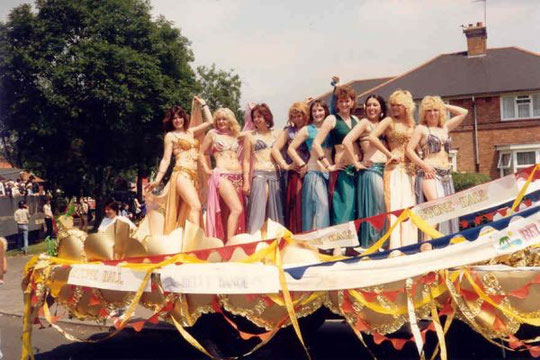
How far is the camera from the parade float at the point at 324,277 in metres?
4.59

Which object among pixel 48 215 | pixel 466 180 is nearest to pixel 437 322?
pixel 48 215

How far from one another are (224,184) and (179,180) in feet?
1.74

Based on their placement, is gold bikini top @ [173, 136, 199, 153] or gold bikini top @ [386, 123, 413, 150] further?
gold bikini top @ [173, 136, 199, 153]

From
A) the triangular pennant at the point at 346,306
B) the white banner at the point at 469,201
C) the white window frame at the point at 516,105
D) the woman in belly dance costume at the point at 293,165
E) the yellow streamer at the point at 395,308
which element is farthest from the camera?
the white window frame at the point at 516,105

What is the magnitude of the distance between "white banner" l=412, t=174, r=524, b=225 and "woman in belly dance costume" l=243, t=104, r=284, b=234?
85.1 inches

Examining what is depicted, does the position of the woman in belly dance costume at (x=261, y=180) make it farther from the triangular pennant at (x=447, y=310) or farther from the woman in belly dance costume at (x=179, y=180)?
the triangular pennant at (x=447, y=310)

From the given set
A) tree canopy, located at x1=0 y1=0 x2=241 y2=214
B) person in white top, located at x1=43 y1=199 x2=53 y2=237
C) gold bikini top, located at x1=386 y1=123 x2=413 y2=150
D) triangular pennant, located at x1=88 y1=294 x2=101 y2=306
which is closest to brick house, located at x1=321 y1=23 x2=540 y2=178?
tree canopy, located at x1=0 y1=0 x2=241 y2=214

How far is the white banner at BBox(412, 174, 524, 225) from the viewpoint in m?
5.36

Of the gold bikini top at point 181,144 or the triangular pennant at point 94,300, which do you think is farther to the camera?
the gold bikini top at point 181,144

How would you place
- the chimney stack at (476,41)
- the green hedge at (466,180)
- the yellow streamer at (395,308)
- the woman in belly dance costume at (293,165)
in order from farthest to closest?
the chimney stack at (476,41)
the green hedge at (466,180)
the woman in belly dance costume at (293,165)
the yellow streamer at (395,308)

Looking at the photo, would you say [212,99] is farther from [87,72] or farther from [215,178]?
[215,178]

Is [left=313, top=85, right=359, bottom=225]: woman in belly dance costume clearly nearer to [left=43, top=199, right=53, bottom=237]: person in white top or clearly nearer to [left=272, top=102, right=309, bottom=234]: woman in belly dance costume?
[left=272, top=102, right=309, bottom=234]: woman in belly dance costume

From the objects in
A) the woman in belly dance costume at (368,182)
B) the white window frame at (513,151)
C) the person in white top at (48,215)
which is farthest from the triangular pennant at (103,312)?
the white window frame at (513,151)

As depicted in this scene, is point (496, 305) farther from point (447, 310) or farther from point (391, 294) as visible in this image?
point (391, 294)
